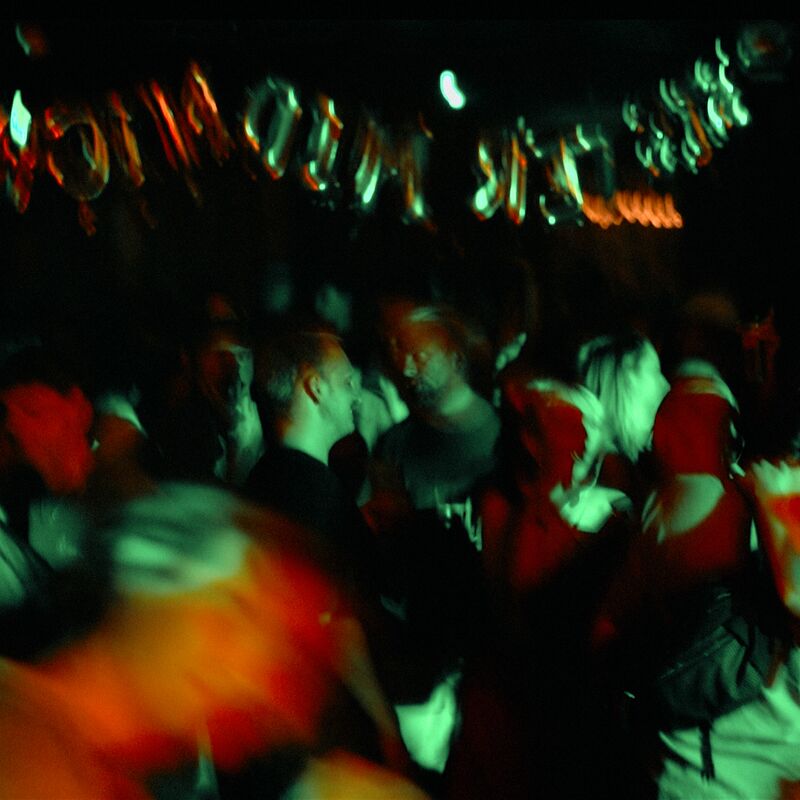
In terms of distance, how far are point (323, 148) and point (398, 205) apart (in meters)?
0.18

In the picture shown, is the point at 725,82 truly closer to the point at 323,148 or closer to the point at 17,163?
the point at 323,148

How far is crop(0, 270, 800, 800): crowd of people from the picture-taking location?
62.0 inches

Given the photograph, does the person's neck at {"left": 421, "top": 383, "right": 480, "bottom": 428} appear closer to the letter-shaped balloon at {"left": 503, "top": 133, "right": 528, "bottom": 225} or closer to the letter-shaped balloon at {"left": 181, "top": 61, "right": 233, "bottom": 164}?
the letter-shaped balloon at {"left": 503, "top": 133, "right": 528, "bottom": 225}

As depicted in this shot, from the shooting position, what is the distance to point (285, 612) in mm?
1591

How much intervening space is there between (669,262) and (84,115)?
1.12 meters

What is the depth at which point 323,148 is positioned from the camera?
5.48 feet

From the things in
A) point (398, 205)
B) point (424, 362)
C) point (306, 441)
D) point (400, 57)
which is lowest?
point (306, 441)

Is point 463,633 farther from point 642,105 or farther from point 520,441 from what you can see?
point 642,105

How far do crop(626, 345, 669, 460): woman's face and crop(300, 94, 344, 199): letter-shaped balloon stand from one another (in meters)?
0.66

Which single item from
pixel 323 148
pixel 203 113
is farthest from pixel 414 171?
pixel 203 113

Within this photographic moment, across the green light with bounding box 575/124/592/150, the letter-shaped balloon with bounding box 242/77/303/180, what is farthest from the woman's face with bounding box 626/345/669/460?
the letter-shaped balloon with bounding box 242/77/303/180

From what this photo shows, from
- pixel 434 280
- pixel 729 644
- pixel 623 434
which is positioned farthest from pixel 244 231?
pixel 729 644

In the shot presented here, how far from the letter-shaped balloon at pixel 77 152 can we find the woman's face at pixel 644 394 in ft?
3.42

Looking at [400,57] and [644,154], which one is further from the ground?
[400,57]
